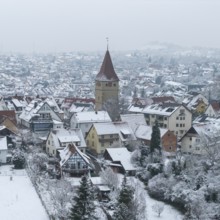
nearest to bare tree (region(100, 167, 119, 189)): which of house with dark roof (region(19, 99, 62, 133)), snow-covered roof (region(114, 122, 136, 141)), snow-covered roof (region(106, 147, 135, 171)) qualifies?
snow-covered roof (region(106, 147, 135, 171))

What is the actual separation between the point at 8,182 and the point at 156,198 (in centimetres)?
787

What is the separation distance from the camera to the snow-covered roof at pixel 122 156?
2878 cm

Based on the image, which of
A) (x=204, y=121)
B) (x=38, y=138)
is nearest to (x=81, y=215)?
(x=38, y=138)

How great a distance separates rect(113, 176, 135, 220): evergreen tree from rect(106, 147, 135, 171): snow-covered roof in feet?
28.1

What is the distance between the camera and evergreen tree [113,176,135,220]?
19.5 metres

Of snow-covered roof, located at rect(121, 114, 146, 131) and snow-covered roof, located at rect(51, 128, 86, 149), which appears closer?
snow-covered roof, located at rect(51, 128, 86, 149)

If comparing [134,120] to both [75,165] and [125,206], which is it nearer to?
[75,165]

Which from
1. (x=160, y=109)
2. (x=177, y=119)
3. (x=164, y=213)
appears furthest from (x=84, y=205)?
(x=160, y=109)

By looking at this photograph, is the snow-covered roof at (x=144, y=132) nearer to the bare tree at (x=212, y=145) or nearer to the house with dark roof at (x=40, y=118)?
the bare tree at (x=212, y=145)

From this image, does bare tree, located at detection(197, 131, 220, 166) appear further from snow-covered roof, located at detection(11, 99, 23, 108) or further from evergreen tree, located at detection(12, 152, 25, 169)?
snow-covered roof, located at detection(11, 99, 23, 108)

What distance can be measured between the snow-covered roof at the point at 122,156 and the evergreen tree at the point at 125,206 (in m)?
8.58

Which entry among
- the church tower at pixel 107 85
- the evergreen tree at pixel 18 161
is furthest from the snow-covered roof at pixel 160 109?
the evergreen tree at pixel 18 161

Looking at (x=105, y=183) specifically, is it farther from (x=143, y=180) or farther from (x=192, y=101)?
→ (x=192, y=101)

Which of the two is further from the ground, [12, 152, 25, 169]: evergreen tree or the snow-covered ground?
[12, 152, 25, 169]: evergreen tree
